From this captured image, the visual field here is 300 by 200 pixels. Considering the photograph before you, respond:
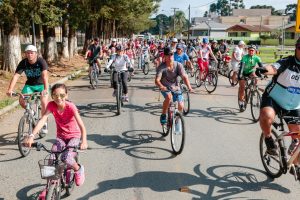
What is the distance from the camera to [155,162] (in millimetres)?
6500

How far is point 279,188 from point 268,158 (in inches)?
22.9

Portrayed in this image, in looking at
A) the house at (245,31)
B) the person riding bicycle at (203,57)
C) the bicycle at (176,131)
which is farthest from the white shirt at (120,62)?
the house at (245,31)

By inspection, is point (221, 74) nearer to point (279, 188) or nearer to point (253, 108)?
point (253, 108)

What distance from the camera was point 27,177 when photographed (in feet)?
18.8

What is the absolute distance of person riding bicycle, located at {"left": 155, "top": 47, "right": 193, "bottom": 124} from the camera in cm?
754

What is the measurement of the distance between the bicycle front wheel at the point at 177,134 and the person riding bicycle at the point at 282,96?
6.02 feet

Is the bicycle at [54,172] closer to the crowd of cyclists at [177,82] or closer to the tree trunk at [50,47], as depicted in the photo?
the crowd of cyclists at [177,82]

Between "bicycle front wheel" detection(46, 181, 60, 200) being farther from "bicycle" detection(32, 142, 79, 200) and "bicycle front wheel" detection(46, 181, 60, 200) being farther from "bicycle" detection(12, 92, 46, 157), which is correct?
"bicycle" detection(12, 92, 46, 157)

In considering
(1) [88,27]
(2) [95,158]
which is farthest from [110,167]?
(1) [88,27]

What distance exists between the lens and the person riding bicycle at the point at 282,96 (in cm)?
507

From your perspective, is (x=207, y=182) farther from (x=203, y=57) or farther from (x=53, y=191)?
(x=203, y=57)

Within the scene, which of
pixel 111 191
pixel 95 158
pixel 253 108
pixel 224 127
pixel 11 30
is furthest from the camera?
pixel 11 30

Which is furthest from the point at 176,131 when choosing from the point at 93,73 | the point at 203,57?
the point at 93,73

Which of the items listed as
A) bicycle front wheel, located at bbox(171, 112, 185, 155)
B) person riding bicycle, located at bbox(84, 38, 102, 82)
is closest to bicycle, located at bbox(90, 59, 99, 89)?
person riding bicycle, located at bbox(84, 38, 102, 82)
